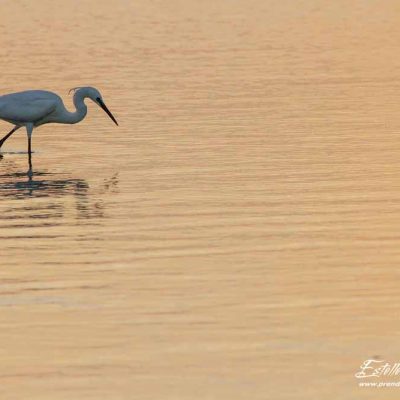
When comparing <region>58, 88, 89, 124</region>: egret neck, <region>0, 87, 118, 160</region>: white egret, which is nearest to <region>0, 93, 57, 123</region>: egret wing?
<region>0, 87, 118, 160</region>: white egret

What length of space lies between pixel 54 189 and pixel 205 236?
4.14 m

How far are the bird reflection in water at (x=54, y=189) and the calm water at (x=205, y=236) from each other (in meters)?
0.03

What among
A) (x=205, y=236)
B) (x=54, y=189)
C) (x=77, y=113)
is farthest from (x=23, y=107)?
(x=205, y=236)

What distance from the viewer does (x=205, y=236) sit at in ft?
51.9

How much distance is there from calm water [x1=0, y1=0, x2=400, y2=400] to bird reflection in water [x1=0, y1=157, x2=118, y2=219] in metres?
0.03

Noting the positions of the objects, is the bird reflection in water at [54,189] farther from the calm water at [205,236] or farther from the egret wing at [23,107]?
the egret wing at [23,107]

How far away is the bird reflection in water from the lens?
17.9 m

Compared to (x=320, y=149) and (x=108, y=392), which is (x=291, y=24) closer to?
(x=320, y=149)

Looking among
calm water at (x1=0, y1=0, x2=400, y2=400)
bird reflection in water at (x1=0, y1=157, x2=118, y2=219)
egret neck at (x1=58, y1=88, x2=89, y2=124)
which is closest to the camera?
calm water at (x1=0, y1=0, x2=400, y2=400)

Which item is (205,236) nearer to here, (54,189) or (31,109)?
(54,189)

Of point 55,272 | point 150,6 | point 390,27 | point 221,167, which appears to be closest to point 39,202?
point 221,167

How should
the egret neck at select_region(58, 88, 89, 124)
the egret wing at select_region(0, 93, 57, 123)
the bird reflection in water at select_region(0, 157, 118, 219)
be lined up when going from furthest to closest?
the egret neck at select_region(58, 88, 89, 124) → the egret wing at select_region(0, 93, 57, 123) → the bird reflection in water at select_region(0, 157, 118, 219)

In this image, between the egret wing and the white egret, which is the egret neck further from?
the egret wing

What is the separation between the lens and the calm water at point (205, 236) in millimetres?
11062
